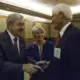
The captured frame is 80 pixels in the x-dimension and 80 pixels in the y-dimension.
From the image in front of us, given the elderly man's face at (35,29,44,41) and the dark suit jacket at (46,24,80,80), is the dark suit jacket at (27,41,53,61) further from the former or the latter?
the dark suit jacket at (46,24,80,80)

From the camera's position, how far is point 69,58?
168 cm

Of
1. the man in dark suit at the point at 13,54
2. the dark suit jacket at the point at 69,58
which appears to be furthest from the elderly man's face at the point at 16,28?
the dark suit jacket at the point at 69,58

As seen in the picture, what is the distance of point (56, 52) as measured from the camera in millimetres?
1800

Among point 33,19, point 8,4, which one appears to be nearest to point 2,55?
point 8,4

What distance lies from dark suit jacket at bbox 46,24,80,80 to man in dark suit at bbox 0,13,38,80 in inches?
10.1

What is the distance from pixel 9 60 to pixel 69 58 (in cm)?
62

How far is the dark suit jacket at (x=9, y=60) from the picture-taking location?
185cm

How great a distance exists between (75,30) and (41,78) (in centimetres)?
71

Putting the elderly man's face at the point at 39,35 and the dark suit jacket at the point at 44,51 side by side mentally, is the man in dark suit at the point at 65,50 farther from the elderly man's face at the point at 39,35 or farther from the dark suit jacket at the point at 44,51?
the elderly man's face at the point at 39,35

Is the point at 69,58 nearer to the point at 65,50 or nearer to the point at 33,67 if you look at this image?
the point at 65,50

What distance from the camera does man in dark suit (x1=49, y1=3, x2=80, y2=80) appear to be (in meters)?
1.64

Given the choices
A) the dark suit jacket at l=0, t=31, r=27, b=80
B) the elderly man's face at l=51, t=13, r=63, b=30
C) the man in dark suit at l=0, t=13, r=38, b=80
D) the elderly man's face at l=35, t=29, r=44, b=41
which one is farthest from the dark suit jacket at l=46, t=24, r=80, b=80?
the elderly man's face at l=35, t=29, r=44, b=41

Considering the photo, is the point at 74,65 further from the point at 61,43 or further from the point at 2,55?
the point at 2,55

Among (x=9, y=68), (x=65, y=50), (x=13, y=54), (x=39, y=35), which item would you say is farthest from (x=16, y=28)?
(x=39, y=35)
